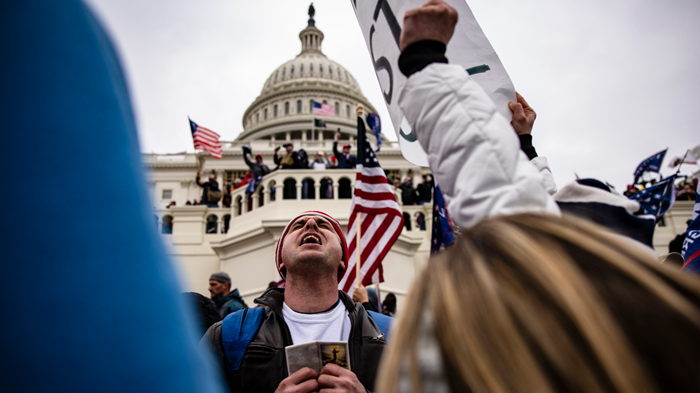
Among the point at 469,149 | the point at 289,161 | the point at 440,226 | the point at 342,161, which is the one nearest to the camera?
the point at 469,149

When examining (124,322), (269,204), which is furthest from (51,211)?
(269,204)

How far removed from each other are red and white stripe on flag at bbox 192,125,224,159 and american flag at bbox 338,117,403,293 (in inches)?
702

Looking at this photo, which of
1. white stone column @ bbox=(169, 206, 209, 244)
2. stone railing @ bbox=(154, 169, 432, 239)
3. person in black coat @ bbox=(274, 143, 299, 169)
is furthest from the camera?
white stone column @ bbox=(169, 206, 209, 244)

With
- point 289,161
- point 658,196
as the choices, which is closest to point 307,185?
point 289,161

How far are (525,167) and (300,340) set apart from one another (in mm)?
1493

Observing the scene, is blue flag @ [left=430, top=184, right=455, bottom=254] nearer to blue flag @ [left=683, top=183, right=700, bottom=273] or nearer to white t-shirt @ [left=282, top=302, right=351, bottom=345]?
blue flag @ [left=683, top=183, right=700, bottom=273]

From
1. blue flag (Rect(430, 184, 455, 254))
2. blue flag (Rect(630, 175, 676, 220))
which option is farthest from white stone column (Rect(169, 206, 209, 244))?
blue flag (Rect(630, 175, 676, 220))

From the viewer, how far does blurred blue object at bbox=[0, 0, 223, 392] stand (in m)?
0.42

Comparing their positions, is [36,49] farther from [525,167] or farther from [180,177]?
[180,177]

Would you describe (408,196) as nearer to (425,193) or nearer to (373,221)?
(425,193)

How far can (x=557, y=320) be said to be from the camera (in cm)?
58

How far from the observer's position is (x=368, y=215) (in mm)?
5691

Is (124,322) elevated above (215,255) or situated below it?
above

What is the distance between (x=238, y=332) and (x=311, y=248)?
1.95 feet
